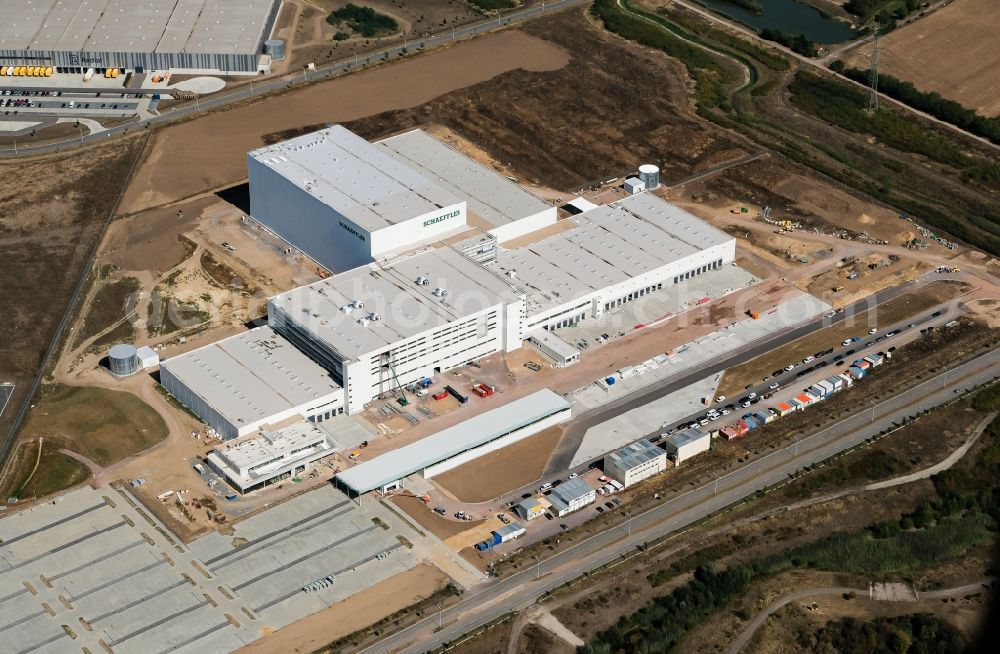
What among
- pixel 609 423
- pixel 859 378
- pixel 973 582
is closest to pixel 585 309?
pixel 609 423

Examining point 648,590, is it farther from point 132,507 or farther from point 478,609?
point 132,507

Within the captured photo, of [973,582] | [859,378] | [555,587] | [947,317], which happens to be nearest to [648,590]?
[555,587]

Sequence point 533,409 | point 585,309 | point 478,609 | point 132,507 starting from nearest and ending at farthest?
point 478,609
point 132,507
point 533,409
point 585,309

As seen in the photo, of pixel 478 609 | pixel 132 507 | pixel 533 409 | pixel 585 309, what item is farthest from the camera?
pixel 585 309

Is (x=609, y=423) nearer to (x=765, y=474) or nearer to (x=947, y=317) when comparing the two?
(x=765, y=474)

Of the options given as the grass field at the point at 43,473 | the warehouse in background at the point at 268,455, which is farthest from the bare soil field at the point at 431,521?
the grass field at the point at 43,473

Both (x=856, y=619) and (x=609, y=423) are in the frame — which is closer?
(x=856, y=619)
